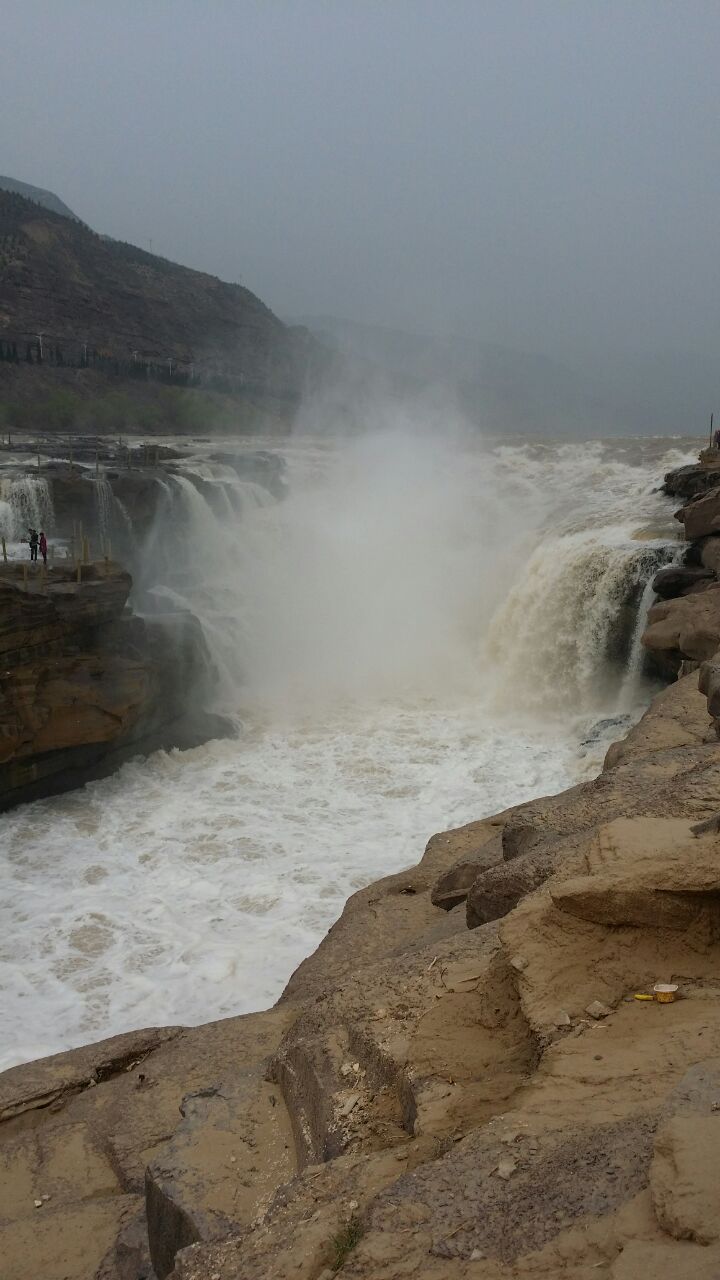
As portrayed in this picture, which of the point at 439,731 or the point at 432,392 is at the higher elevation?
the point at 432,392

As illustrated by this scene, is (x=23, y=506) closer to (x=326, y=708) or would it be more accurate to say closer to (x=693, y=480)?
(x=326, y=708)

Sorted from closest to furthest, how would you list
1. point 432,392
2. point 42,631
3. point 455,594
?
point 42,631
point 455,594
point 432,392

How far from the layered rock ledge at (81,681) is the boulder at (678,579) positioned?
7542mm

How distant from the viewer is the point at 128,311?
161 feet

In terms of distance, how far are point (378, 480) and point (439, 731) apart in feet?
38.0

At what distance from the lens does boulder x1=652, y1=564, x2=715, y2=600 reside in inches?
542

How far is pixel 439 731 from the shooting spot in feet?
46.1

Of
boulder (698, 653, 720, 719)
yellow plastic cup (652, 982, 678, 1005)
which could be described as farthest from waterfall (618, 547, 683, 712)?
yellow plastic cup (652, 982, 678, 1005)

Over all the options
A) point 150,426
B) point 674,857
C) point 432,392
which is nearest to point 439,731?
point 674,857

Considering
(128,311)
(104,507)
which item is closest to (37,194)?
(128,311)

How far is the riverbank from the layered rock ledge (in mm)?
7219

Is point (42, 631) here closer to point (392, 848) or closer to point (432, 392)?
point (392, 848)

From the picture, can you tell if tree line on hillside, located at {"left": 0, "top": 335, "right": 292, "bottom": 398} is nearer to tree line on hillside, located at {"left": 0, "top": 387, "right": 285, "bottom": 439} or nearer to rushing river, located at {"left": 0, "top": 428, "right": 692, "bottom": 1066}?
tree line on hillside, located at {"left": 0, "top": 387, "right": 285, "bottom": 439}

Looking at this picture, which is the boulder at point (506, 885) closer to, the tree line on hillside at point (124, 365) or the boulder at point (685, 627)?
the boulder at point (685, 627)
